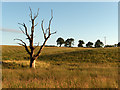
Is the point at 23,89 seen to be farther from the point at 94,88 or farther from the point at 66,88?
the point at 94,88

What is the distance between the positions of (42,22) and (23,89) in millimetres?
11845

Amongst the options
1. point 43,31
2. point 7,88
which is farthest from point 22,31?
point 7,88

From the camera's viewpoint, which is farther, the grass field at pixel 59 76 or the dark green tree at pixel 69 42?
the dark green tree at pixel 69 42

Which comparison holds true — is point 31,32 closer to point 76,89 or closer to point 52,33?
point 52,33

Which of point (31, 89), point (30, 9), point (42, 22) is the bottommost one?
point (31, 89)

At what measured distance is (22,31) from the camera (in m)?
14.6

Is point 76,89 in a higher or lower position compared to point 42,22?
lower

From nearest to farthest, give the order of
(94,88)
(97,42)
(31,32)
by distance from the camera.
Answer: (94,88) → (31,32) → (97,42)

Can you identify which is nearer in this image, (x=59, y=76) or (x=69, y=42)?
(x=59, y=76)

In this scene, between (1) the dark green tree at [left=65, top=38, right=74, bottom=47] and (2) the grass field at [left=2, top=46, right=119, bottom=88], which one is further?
(1) the dark green tree at [left=65, top=38, right=74, bottom=47]

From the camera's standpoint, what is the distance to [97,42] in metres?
125

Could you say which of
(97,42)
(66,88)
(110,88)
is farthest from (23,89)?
(97,42)

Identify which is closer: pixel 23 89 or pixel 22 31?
pixel 23 89

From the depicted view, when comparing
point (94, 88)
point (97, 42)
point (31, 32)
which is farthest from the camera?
point (97, 42)
